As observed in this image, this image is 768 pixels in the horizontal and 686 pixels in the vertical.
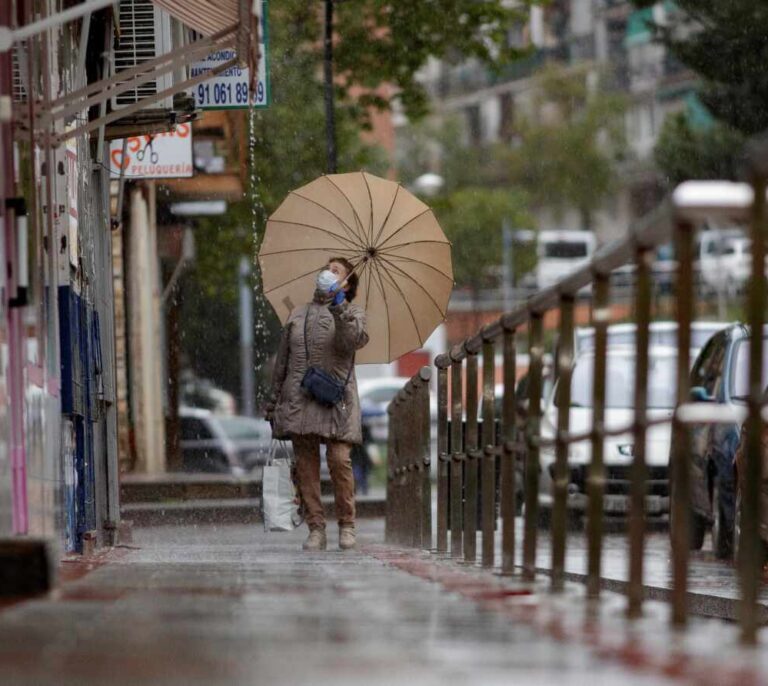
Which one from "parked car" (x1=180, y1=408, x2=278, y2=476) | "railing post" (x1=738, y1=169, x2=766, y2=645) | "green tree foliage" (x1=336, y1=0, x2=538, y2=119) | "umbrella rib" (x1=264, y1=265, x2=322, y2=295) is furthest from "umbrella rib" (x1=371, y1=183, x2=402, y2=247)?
"parked car" (x1=180, y1=408, x2=278, y2=476)

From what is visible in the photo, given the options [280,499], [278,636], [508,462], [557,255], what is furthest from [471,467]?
[557,255]

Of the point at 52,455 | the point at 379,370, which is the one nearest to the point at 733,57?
the point at 52,455

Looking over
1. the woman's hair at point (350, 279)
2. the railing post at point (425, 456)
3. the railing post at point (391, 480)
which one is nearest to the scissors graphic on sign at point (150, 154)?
the railing post at point (391, 480)

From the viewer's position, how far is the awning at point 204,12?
1101 centimetres

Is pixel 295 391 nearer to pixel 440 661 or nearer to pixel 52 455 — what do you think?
pixel 52 455

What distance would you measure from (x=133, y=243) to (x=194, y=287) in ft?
26.9

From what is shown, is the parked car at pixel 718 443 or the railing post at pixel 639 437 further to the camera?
the parked car at pixel 718 443

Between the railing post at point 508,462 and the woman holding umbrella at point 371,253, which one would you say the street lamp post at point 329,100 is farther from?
the railing post at point 508,462

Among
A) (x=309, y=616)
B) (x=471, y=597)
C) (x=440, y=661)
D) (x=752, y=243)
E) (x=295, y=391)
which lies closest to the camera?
(x=440, y=661)

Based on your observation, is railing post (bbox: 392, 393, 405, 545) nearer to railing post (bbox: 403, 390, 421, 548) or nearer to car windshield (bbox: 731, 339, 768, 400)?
railing post (bbox: 403, 390, 421, 548)

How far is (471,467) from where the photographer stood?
37.9ft

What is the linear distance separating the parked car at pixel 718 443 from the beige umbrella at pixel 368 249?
2000 millimetres

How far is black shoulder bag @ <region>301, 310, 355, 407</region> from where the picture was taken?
13.6 m

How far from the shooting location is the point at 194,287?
38781 mm
